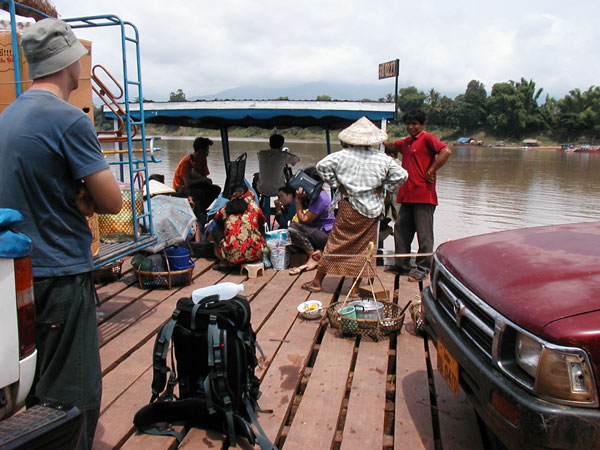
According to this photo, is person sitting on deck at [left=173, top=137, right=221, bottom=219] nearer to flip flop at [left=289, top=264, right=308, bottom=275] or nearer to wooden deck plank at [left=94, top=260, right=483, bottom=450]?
flip flop at [left=289, top=264, right=308, bottom=275]

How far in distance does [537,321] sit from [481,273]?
1.77ft

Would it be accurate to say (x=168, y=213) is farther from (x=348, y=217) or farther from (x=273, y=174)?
(x=273, y=174)

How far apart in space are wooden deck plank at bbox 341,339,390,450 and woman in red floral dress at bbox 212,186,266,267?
2000 mm

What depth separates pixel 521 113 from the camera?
76.4 meters

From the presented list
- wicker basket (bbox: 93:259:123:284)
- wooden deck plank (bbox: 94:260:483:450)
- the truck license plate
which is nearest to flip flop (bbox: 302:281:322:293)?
wooden deck plank (bbox: 94:260:483:450)

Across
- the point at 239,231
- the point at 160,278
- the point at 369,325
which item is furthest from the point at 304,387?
the point at 239,231

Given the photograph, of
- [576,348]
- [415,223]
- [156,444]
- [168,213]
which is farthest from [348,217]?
[576,348]

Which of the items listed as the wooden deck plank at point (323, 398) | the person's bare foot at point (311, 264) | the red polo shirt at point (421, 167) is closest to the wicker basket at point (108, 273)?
the person's bare foot at point (311, 264)

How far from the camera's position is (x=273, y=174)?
7.46m

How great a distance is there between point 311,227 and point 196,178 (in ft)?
8.87

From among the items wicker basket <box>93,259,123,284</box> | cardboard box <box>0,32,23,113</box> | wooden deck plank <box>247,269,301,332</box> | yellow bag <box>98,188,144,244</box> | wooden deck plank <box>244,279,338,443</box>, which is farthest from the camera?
wicker basket <box>93,259,123,284</box>

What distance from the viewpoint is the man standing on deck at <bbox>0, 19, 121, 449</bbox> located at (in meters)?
1.76

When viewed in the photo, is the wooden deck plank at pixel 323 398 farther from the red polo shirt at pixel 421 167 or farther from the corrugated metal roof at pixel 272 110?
the corrugated metal roof at pixel 272 110

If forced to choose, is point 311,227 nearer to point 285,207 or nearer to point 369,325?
point 285,207
